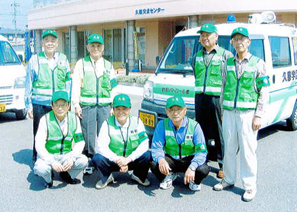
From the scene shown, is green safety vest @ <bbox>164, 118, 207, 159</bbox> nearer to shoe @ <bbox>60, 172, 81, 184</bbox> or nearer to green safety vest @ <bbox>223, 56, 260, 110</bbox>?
green safety vest @ <bbox>223, 56, 260, 110</bbox>

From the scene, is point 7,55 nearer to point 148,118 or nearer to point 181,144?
point 148,118

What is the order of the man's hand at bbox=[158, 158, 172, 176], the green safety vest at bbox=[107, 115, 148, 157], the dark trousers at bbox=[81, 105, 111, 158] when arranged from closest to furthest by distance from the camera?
the man's hand at bbox=[158, 158, 172, 176]
the green safety vest at bbox=[107, 115, 148, 157]
the dark trousers at bbox=[81, 105, 111, 158]

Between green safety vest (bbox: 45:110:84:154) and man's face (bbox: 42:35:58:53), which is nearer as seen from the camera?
green safety vest (bbox: 45:110:84:154)

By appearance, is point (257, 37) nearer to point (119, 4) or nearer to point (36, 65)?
point (36, 65)

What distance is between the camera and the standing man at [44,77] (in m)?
4.92

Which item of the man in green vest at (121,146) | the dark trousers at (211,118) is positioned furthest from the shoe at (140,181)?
the dark trousers at (211,118)

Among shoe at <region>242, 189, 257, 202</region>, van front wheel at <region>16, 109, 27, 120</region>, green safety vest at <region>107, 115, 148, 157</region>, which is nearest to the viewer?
shoe at <region>242, 189, 257, 202</region>

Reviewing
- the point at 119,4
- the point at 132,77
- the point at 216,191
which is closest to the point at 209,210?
the point at 216,191

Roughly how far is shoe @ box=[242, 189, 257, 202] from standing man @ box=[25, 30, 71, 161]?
283 centimetres

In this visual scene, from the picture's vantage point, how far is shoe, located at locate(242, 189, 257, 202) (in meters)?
3.97

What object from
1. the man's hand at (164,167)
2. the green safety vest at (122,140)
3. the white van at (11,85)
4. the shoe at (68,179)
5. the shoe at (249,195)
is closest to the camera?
the shoe at (249,195)

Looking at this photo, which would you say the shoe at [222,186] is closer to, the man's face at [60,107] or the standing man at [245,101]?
the standing man at [245,101]

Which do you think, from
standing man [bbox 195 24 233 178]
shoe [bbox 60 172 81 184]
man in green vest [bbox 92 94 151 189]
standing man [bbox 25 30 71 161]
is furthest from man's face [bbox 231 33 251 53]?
shoe [bbox 60 172 81 184]

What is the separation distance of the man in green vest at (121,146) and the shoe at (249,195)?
1183 millimetres
